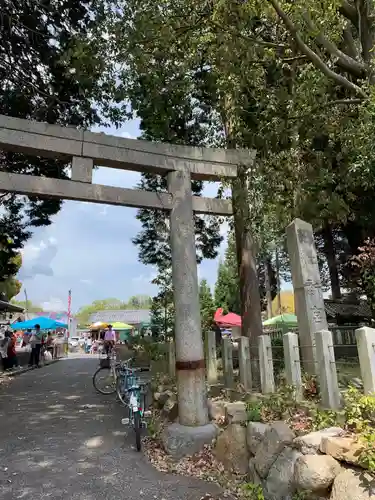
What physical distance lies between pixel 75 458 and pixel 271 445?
8.96 feet

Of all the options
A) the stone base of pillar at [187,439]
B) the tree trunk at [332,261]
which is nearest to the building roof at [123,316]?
the tree trunk at [332,261]

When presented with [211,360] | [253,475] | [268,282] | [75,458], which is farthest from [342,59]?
[268,282]

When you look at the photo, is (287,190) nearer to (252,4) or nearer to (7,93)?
(252,4)

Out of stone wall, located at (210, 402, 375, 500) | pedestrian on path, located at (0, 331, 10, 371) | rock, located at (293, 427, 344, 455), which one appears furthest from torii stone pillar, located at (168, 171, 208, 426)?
pedestrian on path, located at (0, 331, 10, 371)

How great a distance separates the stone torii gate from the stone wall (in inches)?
35.6

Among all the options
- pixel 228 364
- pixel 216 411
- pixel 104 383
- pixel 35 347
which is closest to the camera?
pixel 216 411

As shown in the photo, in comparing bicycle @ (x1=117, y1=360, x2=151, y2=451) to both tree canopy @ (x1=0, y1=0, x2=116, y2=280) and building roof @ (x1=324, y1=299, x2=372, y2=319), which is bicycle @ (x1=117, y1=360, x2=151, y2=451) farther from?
building roof @ (x1=324, y1=299, x2=372, y2=319)

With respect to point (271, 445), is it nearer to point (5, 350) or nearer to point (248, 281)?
point (248, 281)

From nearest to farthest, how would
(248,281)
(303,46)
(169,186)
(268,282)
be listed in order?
(169,186) → (303,46) → (248,281) → (268,282)

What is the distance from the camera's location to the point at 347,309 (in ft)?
60.7

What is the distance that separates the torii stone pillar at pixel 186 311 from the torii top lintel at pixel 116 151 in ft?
0.94

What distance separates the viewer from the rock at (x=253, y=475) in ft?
13.8

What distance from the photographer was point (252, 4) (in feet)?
21.3

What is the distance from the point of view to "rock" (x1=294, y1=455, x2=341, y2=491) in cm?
321
